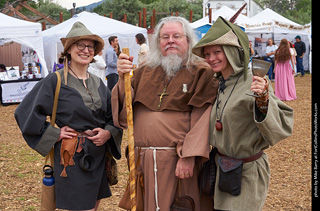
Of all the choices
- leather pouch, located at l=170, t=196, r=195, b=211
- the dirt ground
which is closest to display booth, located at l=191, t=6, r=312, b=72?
the dirt ground

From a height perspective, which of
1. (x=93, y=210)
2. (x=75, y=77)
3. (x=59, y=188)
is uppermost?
(x=75, y=77)

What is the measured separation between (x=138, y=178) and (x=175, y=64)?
87 cm

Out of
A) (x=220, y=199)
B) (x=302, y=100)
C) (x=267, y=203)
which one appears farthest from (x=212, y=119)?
(x=302, y=100)

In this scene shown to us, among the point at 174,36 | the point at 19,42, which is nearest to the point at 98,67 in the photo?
the point at 19,42

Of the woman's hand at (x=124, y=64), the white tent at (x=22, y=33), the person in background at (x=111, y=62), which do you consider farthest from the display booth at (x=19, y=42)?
the woman's hand at (x=124, y=64)

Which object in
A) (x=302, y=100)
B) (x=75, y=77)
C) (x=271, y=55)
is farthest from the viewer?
(x=271, y=55)

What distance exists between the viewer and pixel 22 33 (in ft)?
37.9

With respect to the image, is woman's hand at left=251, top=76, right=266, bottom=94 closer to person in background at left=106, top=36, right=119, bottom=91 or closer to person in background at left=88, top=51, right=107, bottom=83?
person in background at left=106, top=36, right=119, bottom=91

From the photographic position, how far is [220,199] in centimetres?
261

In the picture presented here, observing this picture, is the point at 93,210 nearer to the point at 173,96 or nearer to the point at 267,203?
the point at 173,96

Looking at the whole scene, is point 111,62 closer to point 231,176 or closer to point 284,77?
point 284,77

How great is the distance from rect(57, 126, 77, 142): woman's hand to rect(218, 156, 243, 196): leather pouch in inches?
44.0

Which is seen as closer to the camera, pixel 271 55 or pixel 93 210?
pixel 93 210

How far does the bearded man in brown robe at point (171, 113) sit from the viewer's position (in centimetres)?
274
